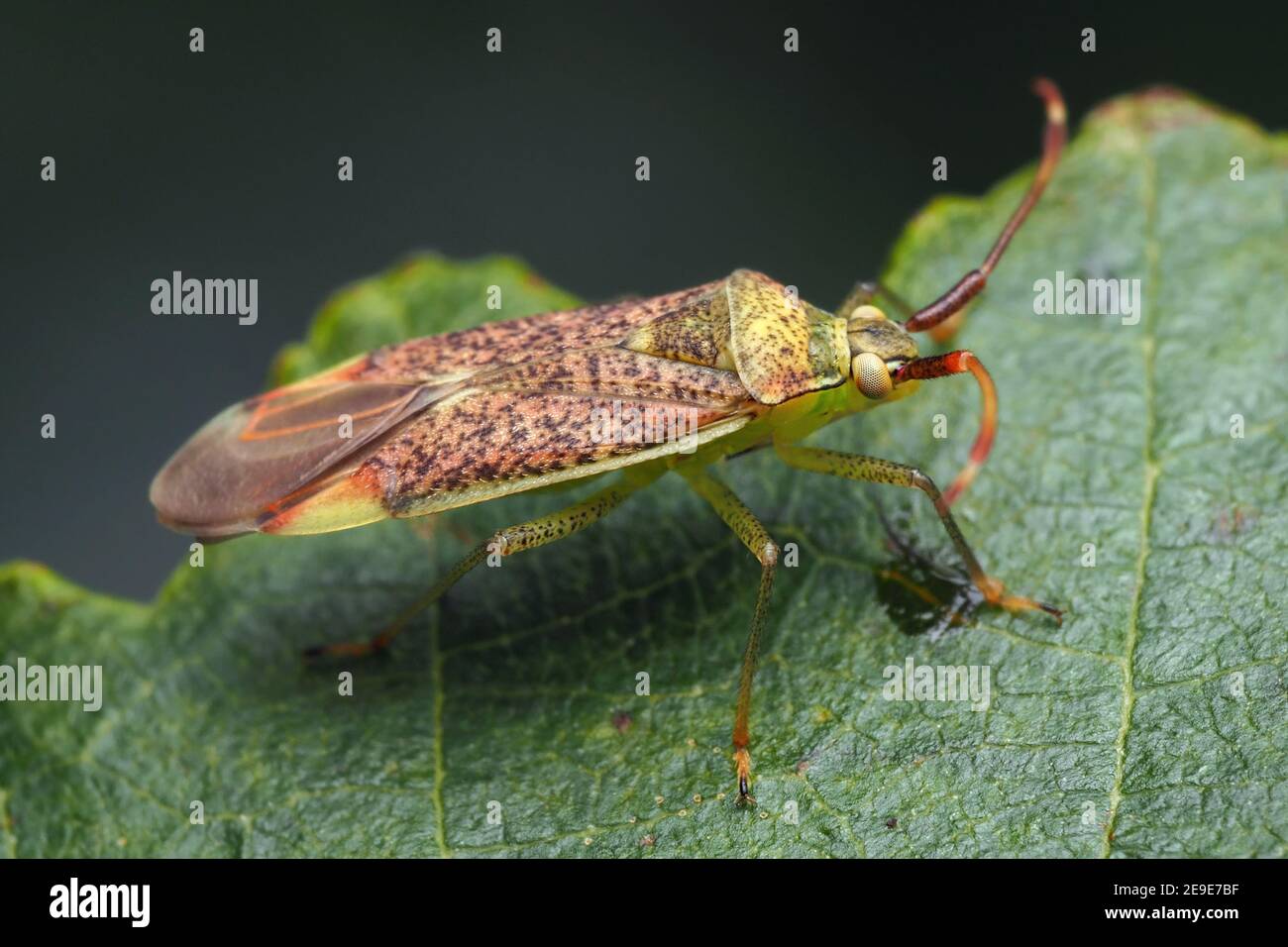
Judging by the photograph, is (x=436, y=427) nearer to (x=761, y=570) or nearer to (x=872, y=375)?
(x=761, y=570)

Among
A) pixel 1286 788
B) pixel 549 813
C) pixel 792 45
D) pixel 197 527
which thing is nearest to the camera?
pixel 1286 788

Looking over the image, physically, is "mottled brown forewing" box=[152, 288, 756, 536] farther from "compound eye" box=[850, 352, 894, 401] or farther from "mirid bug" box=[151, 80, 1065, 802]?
"compound eye" box=[850, 352, 894, 401]

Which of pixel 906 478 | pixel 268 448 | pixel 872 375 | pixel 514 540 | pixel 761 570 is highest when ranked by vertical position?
pixel 872 375

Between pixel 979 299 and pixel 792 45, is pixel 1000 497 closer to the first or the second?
pixel 979 299

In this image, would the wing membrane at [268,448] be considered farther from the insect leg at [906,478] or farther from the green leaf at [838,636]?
the insect leg at [906,478]

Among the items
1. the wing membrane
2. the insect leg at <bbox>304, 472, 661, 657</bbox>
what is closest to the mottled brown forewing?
the wing membrane

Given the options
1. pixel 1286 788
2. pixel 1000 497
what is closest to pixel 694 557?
pixel 1000 497

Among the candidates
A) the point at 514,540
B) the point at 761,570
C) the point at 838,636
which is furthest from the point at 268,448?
the point at 838,636
